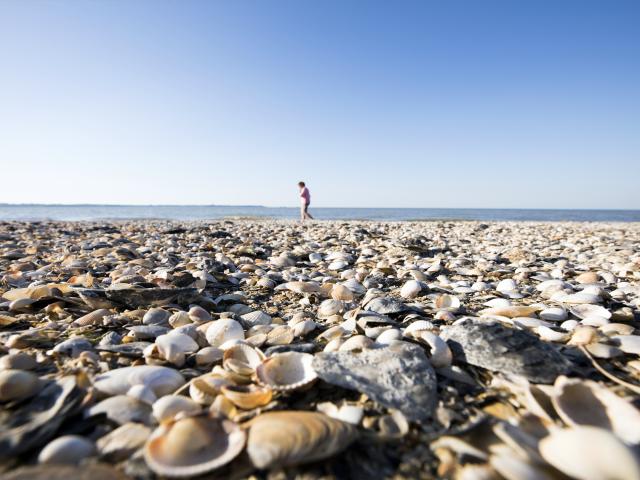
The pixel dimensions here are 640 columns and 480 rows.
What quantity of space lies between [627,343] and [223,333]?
1.71 metres

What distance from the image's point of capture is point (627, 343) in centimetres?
137

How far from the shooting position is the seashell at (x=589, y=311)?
1792 millimetres

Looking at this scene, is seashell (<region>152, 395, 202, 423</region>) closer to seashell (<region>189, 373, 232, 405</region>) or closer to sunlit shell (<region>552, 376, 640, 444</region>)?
seashell (<region>189, 373, 232, 405</region>)

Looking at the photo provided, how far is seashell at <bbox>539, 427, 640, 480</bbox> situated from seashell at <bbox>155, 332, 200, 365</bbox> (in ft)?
4.13

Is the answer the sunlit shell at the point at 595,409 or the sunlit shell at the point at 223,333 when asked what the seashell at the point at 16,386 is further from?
the sunlit shell at the point at 595,409

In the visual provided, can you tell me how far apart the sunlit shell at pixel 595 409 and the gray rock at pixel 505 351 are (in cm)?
13

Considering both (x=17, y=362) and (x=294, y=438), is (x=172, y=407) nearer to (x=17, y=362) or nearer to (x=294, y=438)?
(x=294, y=438)

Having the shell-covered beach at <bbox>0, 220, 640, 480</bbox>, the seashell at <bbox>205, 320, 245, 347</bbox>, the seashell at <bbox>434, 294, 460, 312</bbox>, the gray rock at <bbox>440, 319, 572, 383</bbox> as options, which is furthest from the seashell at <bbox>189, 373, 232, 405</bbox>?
the seashell at <bbox>434, 294, 460, 312</bbox>

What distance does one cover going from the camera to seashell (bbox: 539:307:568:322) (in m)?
1.80

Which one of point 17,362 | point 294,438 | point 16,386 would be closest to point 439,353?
point 294,438

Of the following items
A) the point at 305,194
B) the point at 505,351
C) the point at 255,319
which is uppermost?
the point at 305,194

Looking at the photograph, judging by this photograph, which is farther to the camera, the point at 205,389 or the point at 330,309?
the point at 330,309

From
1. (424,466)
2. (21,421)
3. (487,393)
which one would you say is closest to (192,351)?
(21,421)

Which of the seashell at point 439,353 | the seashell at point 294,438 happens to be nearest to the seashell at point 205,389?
the seashell at point 294,438
